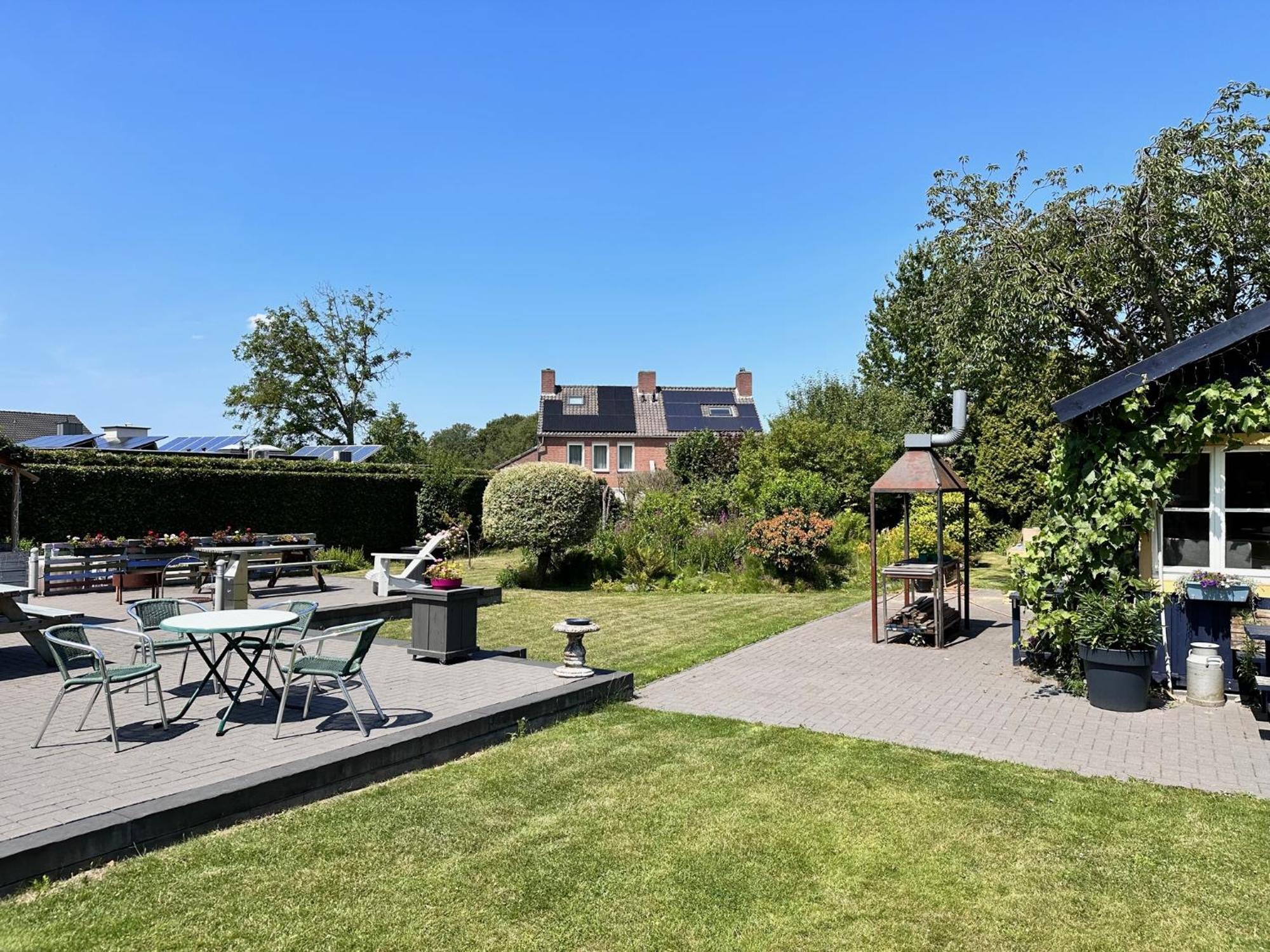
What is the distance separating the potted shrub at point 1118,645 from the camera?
676 centimetres

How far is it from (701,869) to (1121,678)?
485 centimetres

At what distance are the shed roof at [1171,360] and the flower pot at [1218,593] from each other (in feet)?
5.97

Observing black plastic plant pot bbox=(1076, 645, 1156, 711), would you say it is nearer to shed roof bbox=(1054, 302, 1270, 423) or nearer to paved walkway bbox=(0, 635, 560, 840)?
shed roof bbox=(1054, 302, 1270, 423)

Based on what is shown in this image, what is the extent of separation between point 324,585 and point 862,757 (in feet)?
37.4

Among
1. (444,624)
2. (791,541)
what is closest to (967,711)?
(444,624)

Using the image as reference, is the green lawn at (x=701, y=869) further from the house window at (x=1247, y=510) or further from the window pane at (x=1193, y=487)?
the window pane at (x=1193, y=487)

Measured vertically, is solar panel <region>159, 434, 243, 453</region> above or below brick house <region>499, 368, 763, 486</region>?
below

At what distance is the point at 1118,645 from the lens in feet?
22.5

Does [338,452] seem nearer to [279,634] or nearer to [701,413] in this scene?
[701,413]

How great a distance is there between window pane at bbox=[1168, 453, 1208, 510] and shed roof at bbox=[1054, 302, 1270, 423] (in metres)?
2.36

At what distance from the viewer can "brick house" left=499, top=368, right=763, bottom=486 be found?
132 ft

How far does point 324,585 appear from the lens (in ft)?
47.3

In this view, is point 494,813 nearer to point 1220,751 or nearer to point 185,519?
point 1220,751

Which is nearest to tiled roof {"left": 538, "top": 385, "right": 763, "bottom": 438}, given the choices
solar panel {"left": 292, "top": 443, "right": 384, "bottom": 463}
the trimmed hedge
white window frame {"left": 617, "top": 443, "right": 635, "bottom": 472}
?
white window frame {"left": 617, "top": 443, "right": 635, "bottom": 472}
